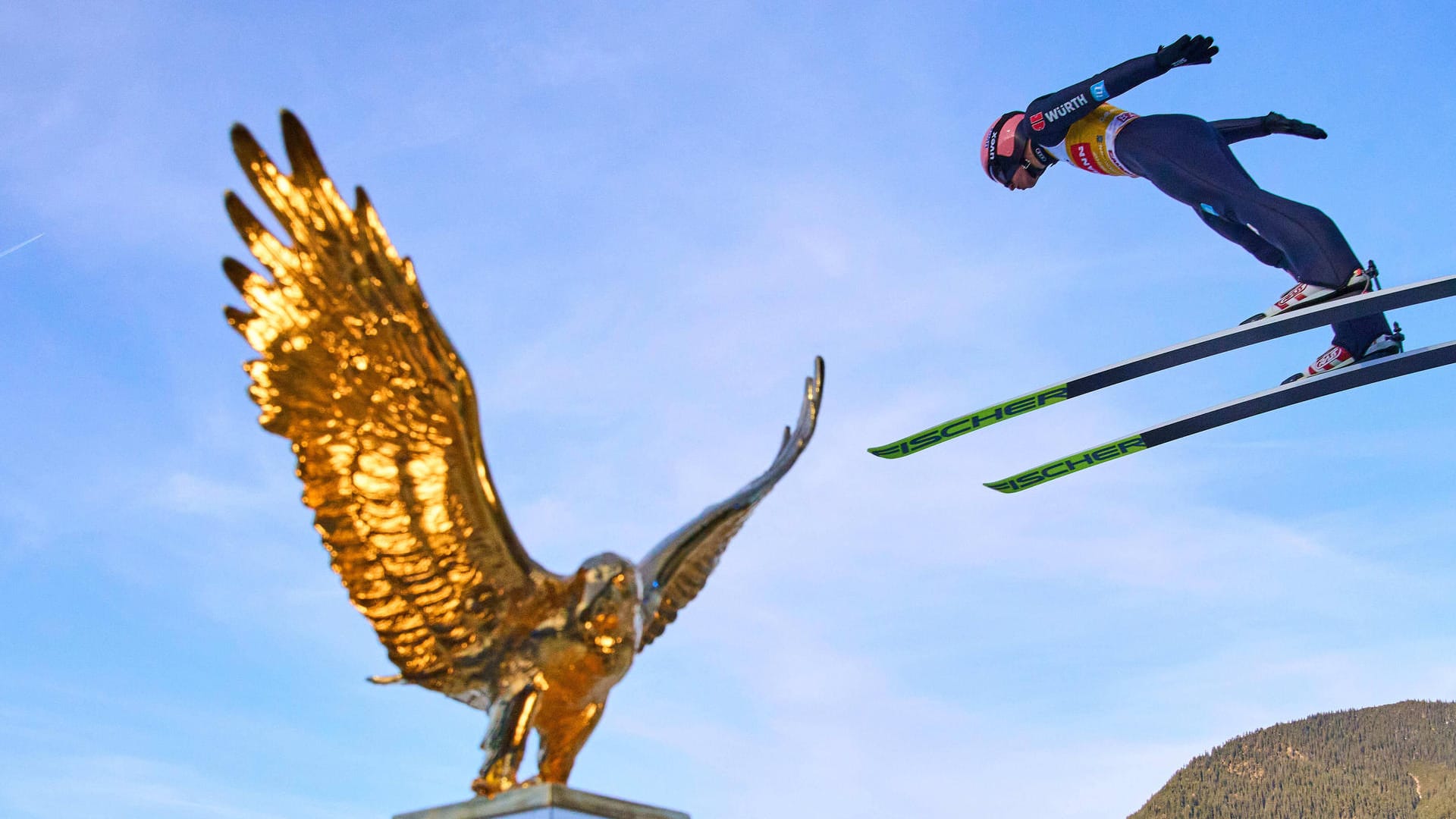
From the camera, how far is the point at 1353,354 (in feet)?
26.0

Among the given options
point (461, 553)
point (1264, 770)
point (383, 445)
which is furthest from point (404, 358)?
point (1264, 770)

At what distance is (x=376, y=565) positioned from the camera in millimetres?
4156

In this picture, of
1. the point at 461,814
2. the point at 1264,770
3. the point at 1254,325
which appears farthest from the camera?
the point at 1264,770

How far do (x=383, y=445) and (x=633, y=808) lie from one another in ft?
5.15

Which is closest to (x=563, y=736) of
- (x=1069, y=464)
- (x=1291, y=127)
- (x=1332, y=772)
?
(x=1069, y=464)

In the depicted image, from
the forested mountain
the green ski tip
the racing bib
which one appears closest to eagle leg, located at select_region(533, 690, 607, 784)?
the green ski tip

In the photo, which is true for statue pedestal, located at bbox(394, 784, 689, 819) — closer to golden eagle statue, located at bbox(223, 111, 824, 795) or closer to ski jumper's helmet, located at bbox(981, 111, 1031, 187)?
golden eagle statue, located at bbox(223, 111, 824, 795)

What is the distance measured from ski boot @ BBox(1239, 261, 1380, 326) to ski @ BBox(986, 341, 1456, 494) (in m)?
0.69

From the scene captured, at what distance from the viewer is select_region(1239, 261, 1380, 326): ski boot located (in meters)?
7.43

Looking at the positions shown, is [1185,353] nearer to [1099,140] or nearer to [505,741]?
[1099,140]

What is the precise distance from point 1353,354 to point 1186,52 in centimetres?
229

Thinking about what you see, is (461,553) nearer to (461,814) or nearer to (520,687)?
(520,687)

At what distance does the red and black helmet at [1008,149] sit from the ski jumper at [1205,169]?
0.15 meters

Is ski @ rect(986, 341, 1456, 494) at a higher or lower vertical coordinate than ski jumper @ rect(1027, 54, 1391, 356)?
lower
